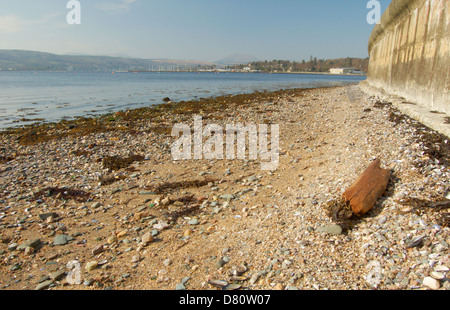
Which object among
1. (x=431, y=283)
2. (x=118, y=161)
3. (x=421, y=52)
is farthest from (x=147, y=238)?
(x=421, y=52)

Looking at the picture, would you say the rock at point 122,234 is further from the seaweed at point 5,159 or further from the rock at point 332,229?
the seaweed at point 5,159

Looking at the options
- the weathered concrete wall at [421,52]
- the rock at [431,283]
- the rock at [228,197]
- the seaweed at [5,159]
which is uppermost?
the weathered concrete wall at [421,52]

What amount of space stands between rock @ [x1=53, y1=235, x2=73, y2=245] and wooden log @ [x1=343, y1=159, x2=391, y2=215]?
15.6ft

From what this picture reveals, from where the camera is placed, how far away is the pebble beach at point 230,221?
353 centimetres

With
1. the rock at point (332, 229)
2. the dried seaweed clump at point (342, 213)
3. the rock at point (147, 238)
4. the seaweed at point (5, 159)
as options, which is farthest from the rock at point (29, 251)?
the seaweed at point (5, 159)

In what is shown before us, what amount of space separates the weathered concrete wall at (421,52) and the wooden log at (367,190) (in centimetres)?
480

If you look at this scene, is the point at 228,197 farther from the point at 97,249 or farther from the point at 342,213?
the point at 97,249

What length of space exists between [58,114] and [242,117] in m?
12.8

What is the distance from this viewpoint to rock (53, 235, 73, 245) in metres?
4.83

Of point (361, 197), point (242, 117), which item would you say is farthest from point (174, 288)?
point (242, 117)

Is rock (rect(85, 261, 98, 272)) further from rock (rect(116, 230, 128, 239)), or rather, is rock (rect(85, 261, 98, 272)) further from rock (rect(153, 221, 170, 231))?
rock (rect(153, 221, 170, 231))

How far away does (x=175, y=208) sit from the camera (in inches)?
234

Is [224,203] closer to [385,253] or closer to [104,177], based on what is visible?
[385,253]

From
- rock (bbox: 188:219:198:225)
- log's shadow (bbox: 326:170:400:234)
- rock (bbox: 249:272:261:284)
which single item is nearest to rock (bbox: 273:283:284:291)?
rock (bbox: 249:272:261:284)
